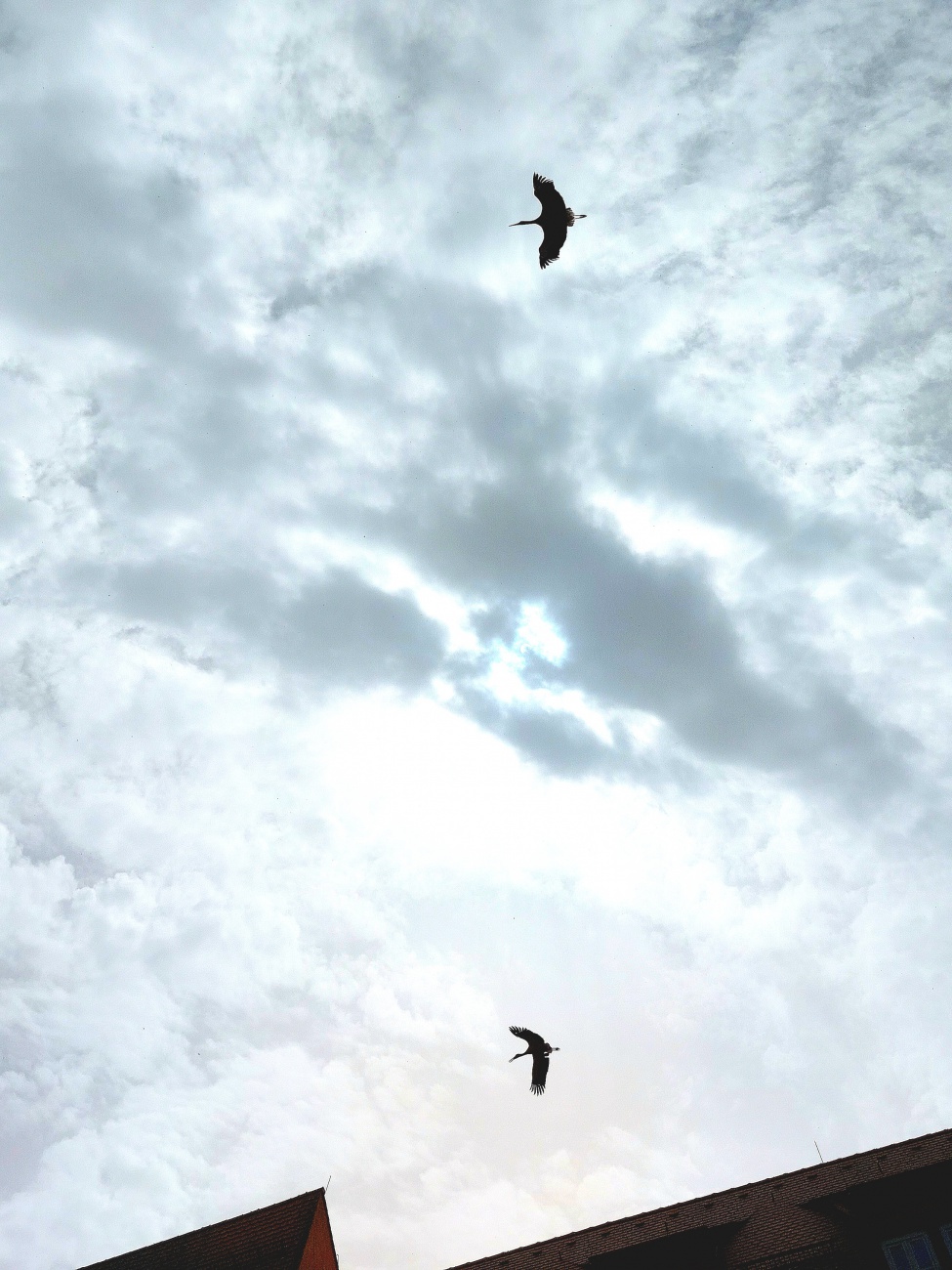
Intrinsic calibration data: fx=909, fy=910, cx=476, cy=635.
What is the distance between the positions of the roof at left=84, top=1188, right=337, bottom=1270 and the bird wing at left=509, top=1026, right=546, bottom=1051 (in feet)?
31.4

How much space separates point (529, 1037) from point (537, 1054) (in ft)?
2.17

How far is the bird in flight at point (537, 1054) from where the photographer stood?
21.9m

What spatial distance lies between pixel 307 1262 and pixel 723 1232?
1148 cm

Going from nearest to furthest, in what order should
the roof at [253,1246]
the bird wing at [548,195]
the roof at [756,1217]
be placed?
1. the bird wing at [548,195]
2. the roof at [756,1217]
3. the roof at [253,1246]

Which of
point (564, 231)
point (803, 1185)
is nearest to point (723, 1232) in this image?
point (803, 1185)

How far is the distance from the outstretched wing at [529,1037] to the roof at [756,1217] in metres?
7.21

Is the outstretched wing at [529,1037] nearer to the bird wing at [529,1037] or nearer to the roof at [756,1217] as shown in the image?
the bird wing at [529,1037]

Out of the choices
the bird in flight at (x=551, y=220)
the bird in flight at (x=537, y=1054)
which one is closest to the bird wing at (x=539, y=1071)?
the bird in flight at (x=537, y=1054)

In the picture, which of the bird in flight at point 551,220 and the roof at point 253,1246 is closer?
the bird in flight at point 551,220

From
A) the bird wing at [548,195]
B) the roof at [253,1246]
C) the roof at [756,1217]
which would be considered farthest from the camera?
the roof at [253,1246]

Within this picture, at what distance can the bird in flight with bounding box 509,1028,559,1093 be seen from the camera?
71.8 feet

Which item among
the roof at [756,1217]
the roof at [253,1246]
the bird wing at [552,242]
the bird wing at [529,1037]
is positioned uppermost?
the bird wing at [552,242]

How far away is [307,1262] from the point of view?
2545 centimetres

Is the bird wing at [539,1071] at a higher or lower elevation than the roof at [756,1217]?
higher
